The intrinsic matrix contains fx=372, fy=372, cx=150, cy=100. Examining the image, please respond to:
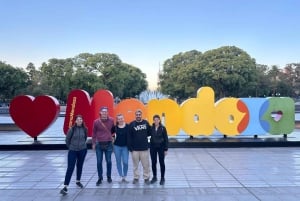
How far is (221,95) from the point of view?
5284cm

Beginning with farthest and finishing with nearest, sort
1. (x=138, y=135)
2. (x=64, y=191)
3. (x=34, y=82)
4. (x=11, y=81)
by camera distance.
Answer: (x=34, y=82) < (x=11, y=81) < (x=138, y=135) < (x=64, y=191)

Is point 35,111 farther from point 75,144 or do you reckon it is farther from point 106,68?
point 106,68

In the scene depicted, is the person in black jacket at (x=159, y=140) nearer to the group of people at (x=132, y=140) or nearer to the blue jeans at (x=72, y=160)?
the group of people at (x=132, y=140)

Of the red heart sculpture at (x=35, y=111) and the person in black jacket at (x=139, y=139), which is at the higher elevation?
the red heart sculpture at (x=35, y=111)

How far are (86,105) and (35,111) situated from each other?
7.26ft

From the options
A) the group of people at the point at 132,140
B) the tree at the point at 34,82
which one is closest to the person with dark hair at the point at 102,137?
the group of people at the point at 132,140

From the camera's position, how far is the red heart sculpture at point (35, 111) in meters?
15.5

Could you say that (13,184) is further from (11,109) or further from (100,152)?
(11,109)

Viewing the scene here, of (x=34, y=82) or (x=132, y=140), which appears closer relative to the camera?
(x=132, y=140)

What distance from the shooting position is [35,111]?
611 inches

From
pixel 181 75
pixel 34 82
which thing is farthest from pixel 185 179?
pixel 34 82

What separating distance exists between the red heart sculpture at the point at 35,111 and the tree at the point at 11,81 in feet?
138

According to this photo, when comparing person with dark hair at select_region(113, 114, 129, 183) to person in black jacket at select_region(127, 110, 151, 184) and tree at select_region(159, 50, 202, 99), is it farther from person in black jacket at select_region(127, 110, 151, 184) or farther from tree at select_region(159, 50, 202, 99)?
tree at select_region(159, 50, 202, 99)

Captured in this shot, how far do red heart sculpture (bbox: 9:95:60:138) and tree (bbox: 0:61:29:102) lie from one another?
41926 mm
